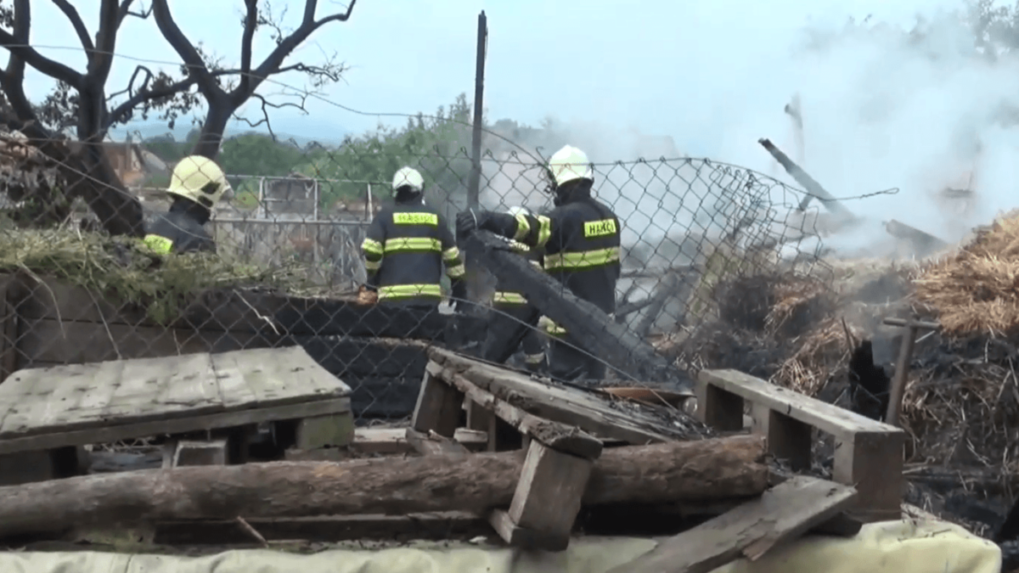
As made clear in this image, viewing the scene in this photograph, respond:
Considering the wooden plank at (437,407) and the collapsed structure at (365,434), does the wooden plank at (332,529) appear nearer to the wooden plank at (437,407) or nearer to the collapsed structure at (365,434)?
the collapsed structure at (365,434)

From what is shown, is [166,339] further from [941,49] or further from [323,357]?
[941,49]

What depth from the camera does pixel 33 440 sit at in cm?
221

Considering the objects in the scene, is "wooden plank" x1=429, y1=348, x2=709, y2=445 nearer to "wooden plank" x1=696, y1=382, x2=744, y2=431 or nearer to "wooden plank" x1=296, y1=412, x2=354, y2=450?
"wooden plank" x1=696, y1=382, x2=744, y2=431

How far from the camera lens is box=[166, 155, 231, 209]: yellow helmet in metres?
5.15

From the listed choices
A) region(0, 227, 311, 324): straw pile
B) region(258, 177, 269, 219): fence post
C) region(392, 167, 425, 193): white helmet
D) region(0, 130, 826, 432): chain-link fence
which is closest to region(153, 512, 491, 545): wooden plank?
region(0, 130, 826, 432): chain-link fence

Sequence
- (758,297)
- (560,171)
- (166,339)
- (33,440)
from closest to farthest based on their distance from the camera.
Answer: (33,440)
(166,339)
(560,171)
(758,297)

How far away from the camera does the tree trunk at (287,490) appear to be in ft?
6.41

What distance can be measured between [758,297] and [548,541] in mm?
5165

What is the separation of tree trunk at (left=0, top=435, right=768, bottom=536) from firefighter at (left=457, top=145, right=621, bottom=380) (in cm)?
330

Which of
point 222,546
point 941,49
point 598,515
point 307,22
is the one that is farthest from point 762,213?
point 941,49

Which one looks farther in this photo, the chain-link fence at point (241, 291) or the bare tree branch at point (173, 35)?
the bare tree branch at point (173, 35)

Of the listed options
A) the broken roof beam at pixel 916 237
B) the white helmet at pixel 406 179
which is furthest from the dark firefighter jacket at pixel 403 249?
the broken roof beam at pixel 916 237

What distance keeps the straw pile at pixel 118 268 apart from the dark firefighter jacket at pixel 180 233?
1.80 feet

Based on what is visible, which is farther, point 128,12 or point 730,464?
point 128,12
